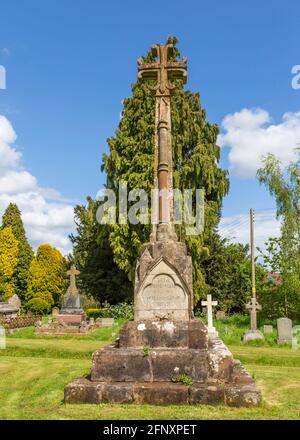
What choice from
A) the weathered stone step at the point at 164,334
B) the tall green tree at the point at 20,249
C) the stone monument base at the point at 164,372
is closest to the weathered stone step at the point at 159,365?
the stone monument base at the point at 164,372

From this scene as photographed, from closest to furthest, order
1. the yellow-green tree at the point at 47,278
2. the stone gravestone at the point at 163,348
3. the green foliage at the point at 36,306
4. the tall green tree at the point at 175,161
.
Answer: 1. the stone gravestone at the point at 163,348
2. the tall green tree at the point at 175,161
3. the green foliage at the point at 36,306
4. the yellow-green tree at the point at 47,278

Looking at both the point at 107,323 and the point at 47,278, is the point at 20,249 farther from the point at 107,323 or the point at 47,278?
the point at 107,323

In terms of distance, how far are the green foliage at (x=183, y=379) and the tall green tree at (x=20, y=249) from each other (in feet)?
144

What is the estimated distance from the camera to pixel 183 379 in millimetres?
6527

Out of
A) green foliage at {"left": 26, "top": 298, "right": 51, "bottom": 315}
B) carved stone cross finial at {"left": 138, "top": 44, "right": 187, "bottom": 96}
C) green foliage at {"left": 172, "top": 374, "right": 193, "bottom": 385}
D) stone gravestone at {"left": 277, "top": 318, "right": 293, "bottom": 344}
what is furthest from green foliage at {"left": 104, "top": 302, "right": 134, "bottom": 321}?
green foliage at {"left": 172, "top": 374, "right": 193, "bottom": 385}

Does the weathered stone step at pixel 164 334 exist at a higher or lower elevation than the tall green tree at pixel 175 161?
lower

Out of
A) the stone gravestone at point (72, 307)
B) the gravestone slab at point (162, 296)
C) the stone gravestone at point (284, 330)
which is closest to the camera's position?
the gravestone slab at point (162, 296)

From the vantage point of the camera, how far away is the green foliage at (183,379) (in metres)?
6.48

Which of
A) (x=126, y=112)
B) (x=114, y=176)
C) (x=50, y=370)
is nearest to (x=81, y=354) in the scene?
(x=50, y=370)

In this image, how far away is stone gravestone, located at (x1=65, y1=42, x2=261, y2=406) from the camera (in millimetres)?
6297

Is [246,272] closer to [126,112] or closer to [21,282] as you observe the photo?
[126,112]

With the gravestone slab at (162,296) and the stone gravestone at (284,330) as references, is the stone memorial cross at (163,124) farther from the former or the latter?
the stone gravestone at (284,330)

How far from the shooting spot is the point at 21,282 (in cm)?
4828

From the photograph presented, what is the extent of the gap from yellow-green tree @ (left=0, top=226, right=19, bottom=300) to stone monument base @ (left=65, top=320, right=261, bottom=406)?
135ft
